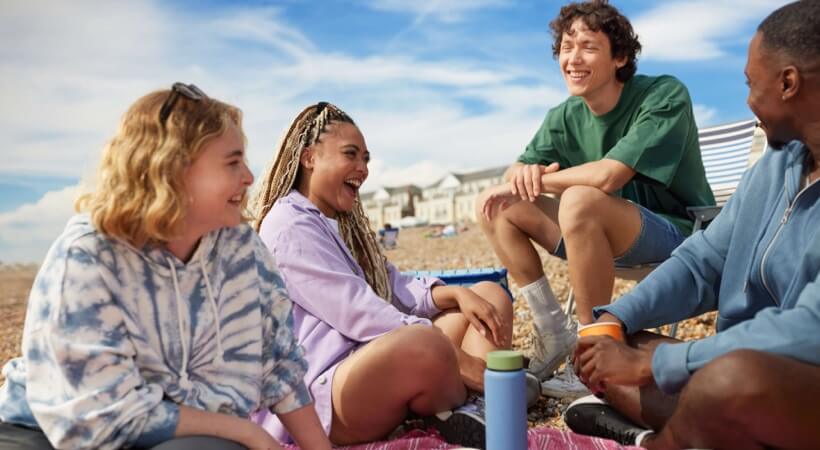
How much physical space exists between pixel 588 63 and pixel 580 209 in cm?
92

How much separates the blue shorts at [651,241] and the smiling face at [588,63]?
74cm

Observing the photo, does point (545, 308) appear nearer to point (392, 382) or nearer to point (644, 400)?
point (644, 400)

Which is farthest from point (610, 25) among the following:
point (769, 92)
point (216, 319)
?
point (216, 319)

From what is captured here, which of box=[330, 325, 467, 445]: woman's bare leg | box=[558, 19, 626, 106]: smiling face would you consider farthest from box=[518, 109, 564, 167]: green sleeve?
box=[330, 325, 467, 445]: woman's bare leg

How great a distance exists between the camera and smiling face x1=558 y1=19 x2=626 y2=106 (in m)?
4.12

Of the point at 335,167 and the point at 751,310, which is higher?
the point at 335,167

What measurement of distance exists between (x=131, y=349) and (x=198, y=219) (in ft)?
1.34

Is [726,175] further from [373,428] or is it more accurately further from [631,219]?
[373,428]

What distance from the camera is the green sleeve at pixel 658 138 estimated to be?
12.7 ft

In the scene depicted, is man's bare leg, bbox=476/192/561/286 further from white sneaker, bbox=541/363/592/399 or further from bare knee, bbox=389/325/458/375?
bare knee, bbox=389/325/458/375

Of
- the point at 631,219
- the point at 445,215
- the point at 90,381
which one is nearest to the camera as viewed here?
the point at 90,381

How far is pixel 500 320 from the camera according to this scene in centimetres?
325

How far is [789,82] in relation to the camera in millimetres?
2332

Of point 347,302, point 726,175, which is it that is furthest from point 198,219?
point 726,175
